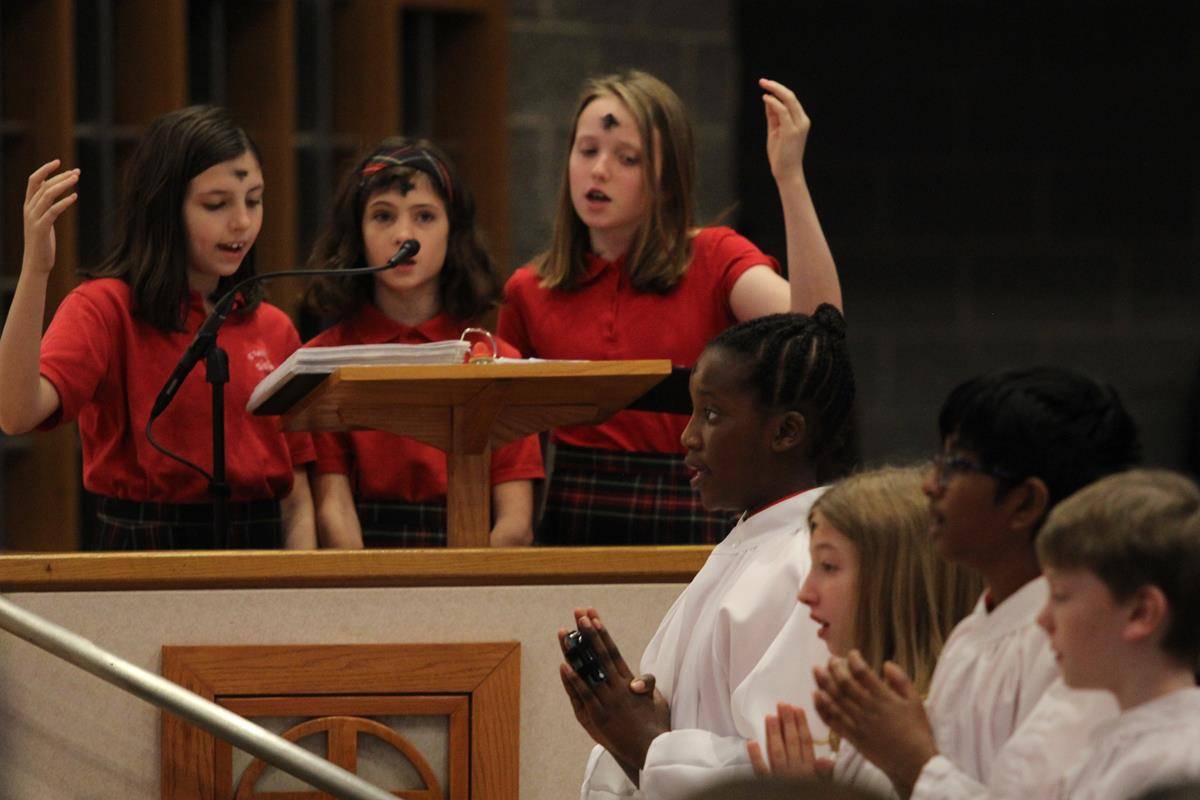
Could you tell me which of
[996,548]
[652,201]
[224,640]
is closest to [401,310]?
[652,201]

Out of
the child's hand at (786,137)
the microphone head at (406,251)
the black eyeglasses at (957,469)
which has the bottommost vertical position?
the black eyeglasses at (957,469)

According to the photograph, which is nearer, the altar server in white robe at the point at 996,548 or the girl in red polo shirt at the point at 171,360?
the altar server in white robe at the point at 996,548

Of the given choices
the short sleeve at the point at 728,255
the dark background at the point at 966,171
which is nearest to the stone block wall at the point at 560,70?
the dark background at the point at 966,171

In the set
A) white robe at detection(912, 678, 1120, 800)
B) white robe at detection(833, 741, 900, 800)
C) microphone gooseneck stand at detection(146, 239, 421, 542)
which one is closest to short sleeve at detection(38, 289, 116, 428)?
microphone gooseneck stand at detection(146, 239, 421, 542)

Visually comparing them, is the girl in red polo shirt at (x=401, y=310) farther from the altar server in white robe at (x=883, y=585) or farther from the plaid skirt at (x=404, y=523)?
the altar server in white robe at (x=883, y=585)

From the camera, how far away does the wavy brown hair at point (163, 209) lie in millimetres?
3551

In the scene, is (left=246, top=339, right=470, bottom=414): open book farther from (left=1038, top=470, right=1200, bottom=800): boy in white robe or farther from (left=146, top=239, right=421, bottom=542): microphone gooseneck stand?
(left=1038, top=470, right=1200, bottom=800): boy in white robe

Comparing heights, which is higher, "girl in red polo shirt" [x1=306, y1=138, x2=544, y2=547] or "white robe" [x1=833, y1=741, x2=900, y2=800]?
"girl in red polo shirt" [x1=306, y1=138, x2=544, y2=547]

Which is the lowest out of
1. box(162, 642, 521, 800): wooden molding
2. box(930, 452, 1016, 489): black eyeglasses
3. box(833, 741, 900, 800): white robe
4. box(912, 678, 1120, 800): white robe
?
box(162, 642, 521, 800): wooden molding

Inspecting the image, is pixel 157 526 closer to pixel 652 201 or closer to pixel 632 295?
pixel 632 295

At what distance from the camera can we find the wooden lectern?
3.12m

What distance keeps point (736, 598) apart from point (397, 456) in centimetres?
121

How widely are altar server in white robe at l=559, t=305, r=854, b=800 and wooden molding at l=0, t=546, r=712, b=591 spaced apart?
0.45m

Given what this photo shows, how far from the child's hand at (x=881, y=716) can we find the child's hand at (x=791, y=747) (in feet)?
0.50
